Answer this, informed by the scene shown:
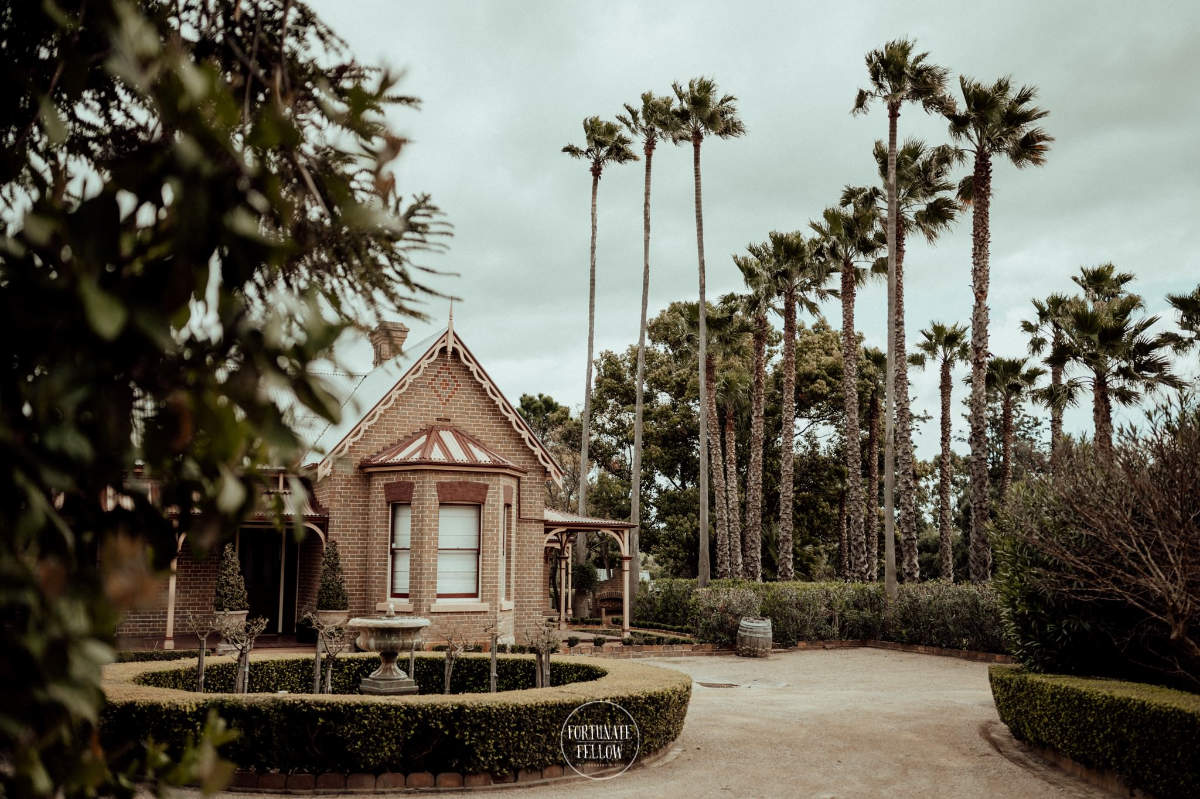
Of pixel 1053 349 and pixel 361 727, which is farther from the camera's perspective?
pixel 1053 349

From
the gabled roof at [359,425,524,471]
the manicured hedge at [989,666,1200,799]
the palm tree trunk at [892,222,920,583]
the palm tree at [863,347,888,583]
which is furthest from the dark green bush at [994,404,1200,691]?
the palm tree at [863,347,888,583]

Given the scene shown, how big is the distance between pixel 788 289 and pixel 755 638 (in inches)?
562

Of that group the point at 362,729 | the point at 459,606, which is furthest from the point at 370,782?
the point at 459,606

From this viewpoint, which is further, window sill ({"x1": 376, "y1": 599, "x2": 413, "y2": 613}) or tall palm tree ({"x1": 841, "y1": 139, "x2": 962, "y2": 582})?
tall palm tree ({"x1": 841, "y1": 139, "x2": 962, "y2": 582})

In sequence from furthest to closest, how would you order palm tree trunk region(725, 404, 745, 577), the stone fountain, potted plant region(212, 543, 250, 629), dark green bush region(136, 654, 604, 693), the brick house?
1. palm tree trunk region(725, 404, 745, 577)
2. the brick house
3. potted plant region(212, 543, 250, 629)
4. dark green bush region(136, 654, 604, 693)
5. the stone fountain

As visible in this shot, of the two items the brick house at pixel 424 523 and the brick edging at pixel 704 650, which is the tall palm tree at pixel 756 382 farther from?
the brick house at pixel 424 523

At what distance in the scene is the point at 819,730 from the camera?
1233cm

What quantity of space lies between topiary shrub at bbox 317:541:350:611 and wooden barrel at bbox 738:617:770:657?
378 inches

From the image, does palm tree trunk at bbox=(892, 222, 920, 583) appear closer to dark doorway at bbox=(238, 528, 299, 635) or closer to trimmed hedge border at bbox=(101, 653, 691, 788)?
dark doorway at bbox=(238, 528, 299, 635)

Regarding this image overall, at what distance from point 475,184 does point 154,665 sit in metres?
10.5

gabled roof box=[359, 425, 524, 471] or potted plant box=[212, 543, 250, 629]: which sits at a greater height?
gabled roof box=[359, 425, 524, 471]

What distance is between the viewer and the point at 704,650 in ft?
75.4

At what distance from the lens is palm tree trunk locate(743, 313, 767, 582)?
31.6 metres

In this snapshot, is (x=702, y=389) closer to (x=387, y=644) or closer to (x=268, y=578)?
(x=268, y=578)
